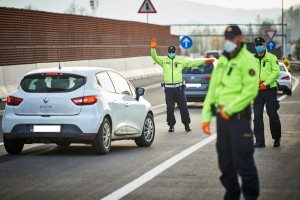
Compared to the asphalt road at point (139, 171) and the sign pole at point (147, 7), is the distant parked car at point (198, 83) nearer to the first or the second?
the asphalt road at point (139, 171)

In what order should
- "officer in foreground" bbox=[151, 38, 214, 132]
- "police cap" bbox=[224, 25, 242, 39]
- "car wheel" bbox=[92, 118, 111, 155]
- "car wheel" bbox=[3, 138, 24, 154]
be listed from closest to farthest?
"police cap" bbox=[224, 25, 242, 39], "car wheel" bbox=[92, 118, 111, 155], "car wheel" bbox=[3, 138, 24, 154], "officer in foreground" bbox=[151, 38, 214, 132]

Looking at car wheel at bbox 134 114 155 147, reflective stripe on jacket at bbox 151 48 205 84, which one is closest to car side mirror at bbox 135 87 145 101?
car wheel at bbox 134 114 155 147

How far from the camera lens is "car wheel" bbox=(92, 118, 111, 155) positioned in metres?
13.6

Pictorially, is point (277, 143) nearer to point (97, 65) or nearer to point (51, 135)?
point (51, 135)

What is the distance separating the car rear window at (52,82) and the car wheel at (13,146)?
87cm

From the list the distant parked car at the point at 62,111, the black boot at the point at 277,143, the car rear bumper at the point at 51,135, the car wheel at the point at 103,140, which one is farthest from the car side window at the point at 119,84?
the black boot at the point at 277,143

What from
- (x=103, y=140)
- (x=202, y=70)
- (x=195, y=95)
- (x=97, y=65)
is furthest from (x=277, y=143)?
(x=97, y=65)

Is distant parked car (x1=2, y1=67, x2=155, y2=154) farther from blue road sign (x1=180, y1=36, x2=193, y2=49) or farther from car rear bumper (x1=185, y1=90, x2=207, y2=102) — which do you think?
blue road sign (x1=180, y1=36, x2=193, y2=49)

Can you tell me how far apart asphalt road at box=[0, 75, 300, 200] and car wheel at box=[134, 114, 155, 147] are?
0.17 metres

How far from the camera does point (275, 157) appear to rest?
13.4 metres

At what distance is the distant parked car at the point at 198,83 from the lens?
27.3m

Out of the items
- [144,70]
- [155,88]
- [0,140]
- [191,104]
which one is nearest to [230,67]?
[0,140]

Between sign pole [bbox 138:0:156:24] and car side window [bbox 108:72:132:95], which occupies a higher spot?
sign pole [bbox 138:0:156:24]

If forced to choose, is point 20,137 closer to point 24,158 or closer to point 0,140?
point 24,158
